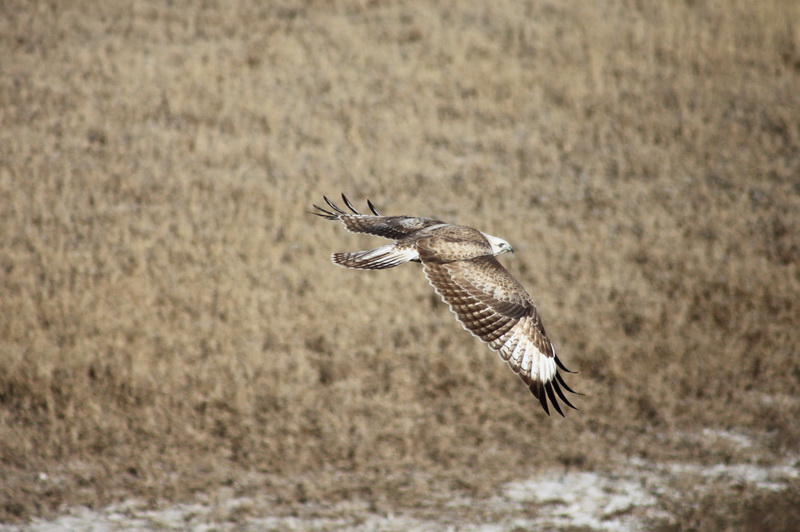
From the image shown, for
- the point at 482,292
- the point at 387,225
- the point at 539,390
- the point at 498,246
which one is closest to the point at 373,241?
the point at 387,225

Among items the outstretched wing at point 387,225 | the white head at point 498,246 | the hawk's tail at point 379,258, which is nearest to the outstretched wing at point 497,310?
the hawk's tail at point 379,258

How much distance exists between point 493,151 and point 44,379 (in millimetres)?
11020

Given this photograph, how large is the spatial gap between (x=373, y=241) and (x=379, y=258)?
11.5 meters

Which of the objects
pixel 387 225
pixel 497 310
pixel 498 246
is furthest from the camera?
pixel 387 225

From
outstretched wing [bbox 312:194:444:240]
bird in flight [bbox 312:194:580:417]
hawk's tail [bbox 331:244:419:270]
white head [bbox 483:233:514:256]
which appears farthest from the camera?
outstretched wing [bbox 312:194:444:240]

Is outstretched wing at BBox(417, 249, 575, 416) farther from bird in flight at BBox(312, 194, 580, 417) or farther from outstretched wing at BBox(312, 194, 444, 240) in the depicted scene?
outstretched wing at BBox(312, 194, 444, 240)

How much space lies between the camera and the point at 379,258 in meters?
6.06

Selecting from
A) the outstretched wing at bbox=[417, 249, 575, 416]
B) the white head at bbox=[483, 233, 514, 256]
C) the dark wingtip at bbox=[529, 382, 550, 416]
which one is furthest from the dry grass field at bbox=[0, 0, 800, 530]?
the dark wingtip at bbox=[529, 382, 550, 416]

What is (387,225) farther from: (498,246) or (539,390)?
(539,390)

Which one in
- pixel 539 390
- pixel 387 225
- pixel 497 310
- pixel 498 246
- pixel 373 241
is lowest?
pixel 539 390

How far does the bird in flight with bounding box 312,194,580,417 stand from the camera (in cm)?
608

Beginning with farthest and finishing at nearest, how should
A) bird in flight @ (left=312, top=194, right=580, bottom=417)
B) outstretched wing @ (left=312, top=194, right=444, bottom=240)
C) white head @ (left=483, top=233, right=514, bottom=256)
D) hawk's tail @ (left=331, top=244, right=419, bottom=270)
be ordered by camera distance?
outstretched wing @ (left=312, top=194, right=444, bottom=240)
white head @ (left=483, top=233, right=514, bottom=256)
bird in flight @ (left=312, top=194, right=580, bottom=417)
hawk's tail @ (left=331, top=244, right=419, bottom=270)

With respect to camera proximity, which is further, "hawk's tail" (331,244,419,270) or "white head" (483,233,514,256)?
"white head" (483,233,514,256)

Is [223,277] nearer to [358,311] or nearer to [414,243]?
[358,311]
